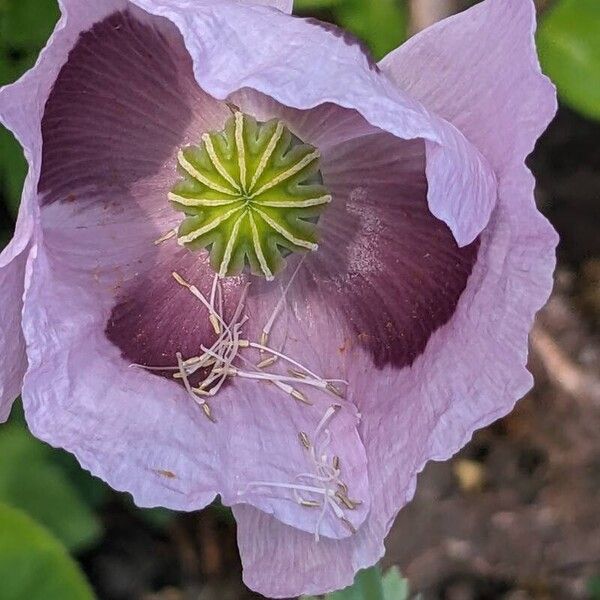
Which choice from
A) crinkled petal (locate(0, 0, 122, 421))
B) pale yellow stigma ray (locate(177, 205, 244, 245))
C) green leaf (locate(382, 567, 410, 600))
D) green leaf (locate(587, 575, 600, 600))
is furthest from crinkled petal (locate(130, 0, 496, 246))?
green leaf (locate(587, 575, 600, 600))

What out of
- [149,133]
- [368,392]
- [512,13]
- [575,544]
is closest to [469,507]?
[575,544]

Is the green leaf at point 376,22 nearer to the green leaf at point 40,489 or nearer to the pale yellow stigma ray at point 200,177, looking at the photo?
the pale yellow stigma ray at point 200,177

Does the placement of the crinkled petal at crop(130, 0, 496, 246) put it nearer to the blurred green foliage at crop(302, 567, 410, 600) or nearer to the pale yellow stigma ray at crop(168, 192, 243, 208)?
the pale yellow stigma ray at crop(168, 192, 243, 208)

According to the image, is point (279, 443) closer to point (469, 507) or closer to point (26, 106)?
point (26, 106)

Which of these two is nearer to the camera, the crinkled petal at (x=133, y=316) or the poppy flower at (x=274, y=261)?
the poppy flower at (x=274, y=261)

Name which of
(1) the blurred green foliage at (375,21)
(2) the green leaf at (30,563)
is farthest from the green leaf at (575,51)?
(2) the green leaf at (30,563)

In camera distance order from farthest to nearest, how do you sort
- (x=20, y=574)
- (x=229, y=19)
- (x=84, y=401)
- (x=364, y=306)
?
(x=20, y=574)
(x=364, y=306)
(x=84, y=401)
(x=229, y=19)

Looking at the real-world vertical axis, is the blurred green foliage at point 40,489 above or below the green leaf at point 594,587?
above
